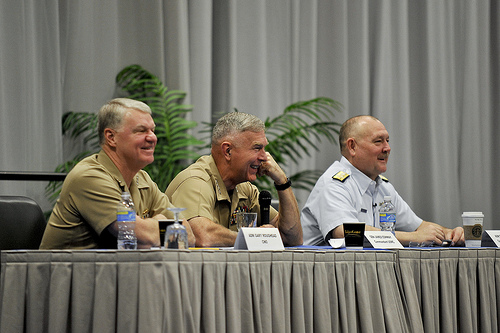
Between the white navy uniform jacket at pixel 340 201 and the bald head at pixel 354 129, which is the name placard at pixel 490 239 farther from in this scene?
the bald head at pixel 354 129

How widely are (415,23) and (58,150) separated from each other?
344 cm

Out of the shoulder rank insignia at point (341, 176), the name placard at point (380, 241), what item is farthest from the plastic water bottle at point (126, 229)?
the shoulder rank insignia at point (341, 176)

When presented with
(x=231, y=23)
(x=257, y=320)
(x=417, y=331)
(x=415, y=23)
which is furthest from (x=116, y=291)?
(x=415, y=23)

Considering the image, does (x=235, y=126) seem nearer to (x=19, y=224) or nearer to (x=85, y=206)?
(x=85, y=206)

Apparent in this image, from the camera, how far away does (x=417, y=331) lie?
2.11 meters

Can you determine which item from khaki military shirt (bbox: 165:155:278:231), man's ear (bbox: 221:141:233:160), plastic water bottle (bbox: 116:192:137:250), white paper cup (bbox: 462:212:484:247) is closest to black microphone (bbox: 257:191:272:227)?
khaki military shirt (bbox: 165:155:278:231)

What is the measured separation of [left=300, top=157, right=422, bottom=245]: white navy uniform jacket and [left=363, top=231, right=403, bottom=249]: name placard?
63 cm

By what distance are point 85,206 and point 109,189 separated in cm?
11

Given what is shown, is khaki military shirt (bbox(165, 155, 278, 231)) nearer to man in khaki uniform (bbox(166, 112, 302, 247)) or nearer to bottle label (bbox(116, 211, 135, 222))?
man in khaki uniform (bbox(166, 112, 302, 247))

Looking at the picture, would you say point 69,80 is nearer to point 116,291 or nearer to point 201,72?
point 201,72

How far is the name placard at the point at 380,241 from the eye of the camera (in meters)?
2.29

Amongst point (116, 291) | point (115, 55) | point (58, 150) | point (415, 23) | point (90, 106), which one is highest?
point (415, 23)

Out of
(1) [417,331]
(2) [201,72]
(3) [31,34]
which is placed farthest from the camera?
(2) [201,72]

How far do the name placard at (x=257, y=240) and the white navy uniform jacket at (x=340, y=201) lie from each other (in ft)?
3.54
